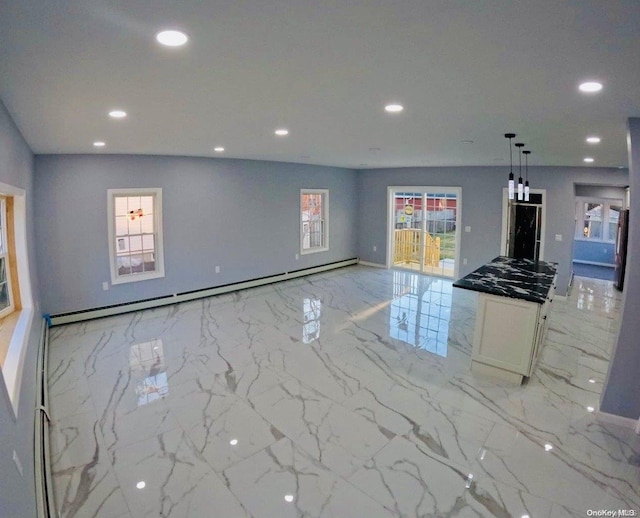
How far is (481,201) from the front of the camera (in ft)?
26.2

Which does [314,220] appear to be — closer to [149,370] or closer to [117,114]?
[149,370]

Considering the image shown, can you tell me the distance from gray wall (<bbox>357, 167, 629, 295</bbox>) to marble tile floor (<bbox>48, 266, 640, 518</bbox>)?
2080 mm

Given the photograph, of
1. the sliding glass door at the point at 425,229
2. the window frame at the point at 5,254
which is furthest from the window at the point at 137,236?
the sliding glass door at the point at 425,229

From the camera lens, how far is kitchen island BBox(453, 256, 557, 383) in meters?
3.85

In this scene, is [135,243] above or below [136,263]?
above

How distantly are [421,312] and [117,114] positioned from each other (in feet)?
16.4

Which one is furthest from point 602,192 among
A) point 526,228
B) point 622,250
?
point 526,228

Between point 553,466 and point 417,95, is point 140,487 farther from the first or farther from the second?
point 417,95

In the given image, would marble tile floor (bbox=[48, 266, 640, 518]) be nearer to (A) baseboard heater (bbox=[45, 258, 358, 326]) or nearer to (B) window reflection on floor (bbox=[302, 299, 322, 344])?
(B) window reflection on floor (bbox=[302, 299, 322, 344])

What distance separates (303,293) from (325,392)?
12.0 ft

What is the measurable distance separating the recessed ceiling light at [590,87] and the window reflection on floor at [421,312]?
3215mm

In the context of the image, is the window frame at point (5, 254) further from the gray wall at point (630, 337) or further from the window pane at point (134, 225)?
the gray wall at point (630, 337)

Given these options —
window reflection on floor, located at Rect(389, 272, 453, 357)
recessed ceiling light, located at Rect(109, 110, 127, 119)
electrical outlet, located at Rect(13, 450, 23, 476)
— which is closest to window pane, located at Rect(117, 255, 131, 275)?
recessed ceiling light, located at Rect(109, 110, 127, 119)

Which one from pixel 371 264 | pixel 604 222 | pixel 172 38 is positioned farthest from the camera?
pixel 604 222
